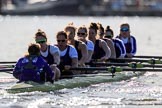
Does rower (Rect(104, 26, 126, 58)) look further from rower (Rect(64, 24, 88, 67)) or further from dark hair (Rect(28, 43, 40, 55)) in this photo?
dark hair (Rect(28, 43, 40, 55))

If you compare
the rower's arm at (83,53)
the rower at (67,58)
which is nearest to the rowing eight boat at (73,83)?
the rower at (67,58)

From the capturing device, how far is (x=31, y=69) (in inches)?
682

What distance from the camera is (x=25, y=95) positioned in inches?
668

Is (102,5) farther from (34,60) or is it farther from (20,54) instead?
(34,60)

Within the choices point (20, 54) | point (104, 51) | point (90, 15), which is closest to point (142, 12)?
point (90, 15)

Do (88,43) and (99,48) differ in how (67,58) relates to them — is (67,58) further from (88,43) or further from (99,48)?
(99,48)

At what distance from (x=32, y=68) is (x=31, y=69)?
34 millimetres

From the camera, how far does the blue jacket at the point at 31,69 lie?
17.3m

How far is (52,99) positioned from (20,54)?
21.5 m

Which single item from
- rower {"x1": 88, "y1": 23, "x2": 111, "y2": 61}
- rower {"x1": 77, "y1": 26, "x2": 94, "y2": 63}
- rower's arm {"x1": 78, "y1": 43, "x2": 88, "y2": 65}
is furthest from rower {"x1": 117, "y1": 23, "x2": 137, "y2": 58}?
rower's arm {"x1": 78, "y1": 43, "x2": 88, "y2": 65}

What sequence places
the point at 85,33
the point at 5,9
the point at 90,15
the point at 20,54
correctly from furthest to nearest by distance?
the point at 5,9
the point at 90,15
the point at 20,54
the point at 85,33

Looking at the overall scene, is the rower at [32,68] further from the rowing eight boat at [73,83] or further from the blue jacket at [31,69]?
the rowing eight boat at [73,83]

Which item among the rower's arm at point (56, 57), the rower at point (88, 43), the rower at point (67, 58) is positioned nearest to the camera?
the rower's arm at point (56, 57)

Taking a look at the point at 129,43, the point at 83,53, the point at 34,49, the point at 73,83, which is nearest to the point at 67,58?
the point at 73,83
